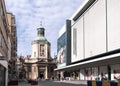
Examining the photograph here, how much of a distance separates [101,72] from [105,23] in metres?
9.84

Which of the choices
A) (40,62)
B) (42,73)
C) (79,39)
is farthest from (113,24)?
(42,73)

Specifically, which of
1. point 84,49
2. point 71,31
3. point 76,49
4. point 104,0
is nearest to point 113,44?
point 104,0

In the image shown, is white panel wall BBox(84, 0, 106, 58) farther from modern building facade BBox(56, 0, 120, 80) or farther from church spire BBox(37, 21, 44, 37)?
church spire BBox(37, 21, 44, 37)

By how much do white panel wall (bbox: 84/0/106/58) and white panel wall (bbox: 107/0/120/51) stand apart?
2.27m

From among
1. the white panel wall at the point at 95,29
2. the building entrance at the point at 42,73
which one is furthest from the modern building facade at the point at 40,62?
the white panel wall at the point at 95,29

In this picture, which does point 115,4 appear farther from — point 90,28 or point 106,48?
point 90,28

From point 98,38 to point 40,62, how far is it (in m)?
101

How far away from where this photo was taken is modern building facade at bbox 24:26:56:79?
15188 centimetres

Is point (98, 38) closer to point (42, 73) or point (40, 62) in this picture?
point (40, 62)

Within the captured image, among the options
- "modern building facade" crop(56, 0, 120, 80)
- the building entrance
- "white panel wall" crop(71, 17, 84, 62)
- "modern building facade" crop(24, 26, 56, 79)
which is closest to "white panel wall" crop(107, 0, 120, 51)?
"modern building facade" crop(56, 0, 120, 80)

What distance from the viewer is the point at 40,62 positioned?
15088 cm

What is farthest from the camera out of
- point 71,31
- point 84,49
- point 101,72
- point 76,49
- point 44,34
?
point 44,34

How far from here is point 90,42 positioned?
2248 inches

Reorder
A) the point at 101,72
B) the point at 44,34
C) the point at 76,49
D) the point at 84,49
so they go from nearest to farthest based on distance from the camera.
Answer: the point at 101,72 < the point at 84,49 < the point at 76,49 < the point at 44,34
